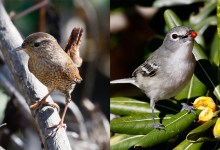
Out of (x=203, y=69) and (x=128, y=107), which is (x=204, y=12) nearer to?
(x=203, y=69)

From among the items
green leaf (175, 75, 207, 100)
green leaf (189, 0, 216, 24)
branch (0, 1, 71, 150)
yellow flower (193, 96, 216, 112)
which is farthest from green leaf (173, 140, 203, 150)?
green leaf (189, 0, 216, 24)

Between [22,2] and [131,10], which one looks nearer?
[22,2]

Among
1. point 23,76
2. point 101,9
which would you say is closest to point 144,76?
point 101,9

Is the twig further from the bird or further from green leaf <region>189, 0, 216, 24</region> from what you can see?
green leaf <region>189, 0, 216, 24</region>

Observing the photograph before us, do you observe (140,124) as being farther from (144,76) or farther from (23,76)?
(23,76)

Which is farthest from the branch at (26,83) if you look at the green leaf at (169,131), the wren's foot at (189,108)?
the wren's foot at (189,108)
